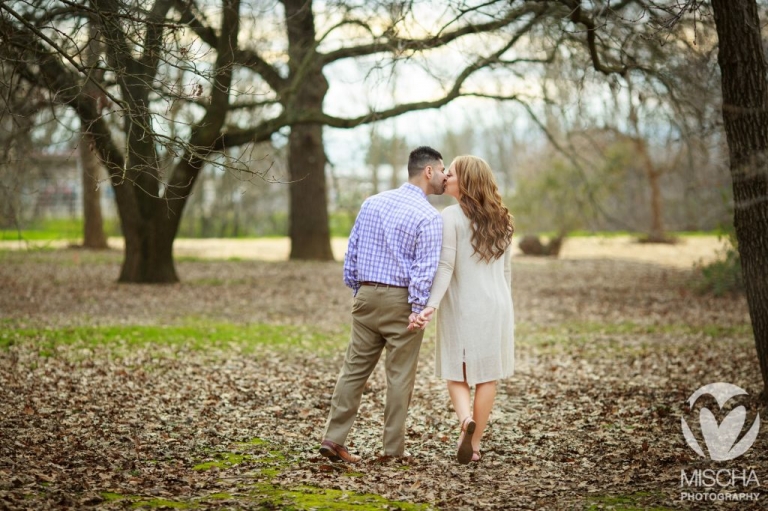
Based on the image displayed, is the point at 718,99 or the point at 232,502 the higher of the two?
the point at 718,99

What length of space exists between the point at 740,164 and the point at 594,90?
23.3 ft

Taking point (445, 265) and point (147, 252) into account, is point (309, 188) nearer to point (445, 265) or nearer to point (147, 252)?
point (147, 252)

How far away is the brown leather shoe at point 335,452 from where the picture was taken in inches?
208

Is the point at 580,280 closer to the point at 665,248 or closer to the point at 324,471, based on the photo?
the point at 665,248

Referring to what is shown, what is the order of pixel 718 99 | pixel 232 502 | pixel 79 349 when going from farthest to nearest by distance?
pixel 718 99 < pixel 79 349 < pixel 232 502

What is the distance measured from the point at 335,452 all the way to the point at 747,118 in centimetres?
410

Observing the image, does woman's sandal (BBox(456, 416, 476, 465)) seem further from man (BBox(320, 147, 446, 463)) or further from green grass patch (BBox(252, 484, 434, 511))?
green grass patch (BBox(252, 484, 434, 511))

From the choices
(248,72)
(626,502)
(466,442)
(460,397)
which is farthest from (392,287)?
(248,72)

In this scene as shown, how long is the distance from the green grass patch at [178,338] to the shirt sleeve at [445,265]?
512cm

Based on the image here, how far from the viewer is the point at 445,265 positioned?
531 centimetres

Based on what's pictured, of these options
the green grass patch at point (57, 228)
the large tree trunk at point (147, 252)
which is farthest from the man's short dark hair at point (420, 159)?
the green grass patch at point (57, 228)

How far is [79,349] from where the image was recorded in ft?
30.2

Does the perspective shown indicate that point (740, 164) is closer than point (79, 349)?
Yes

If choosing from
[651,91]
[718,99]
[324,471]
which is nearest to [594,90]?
[651,91]
